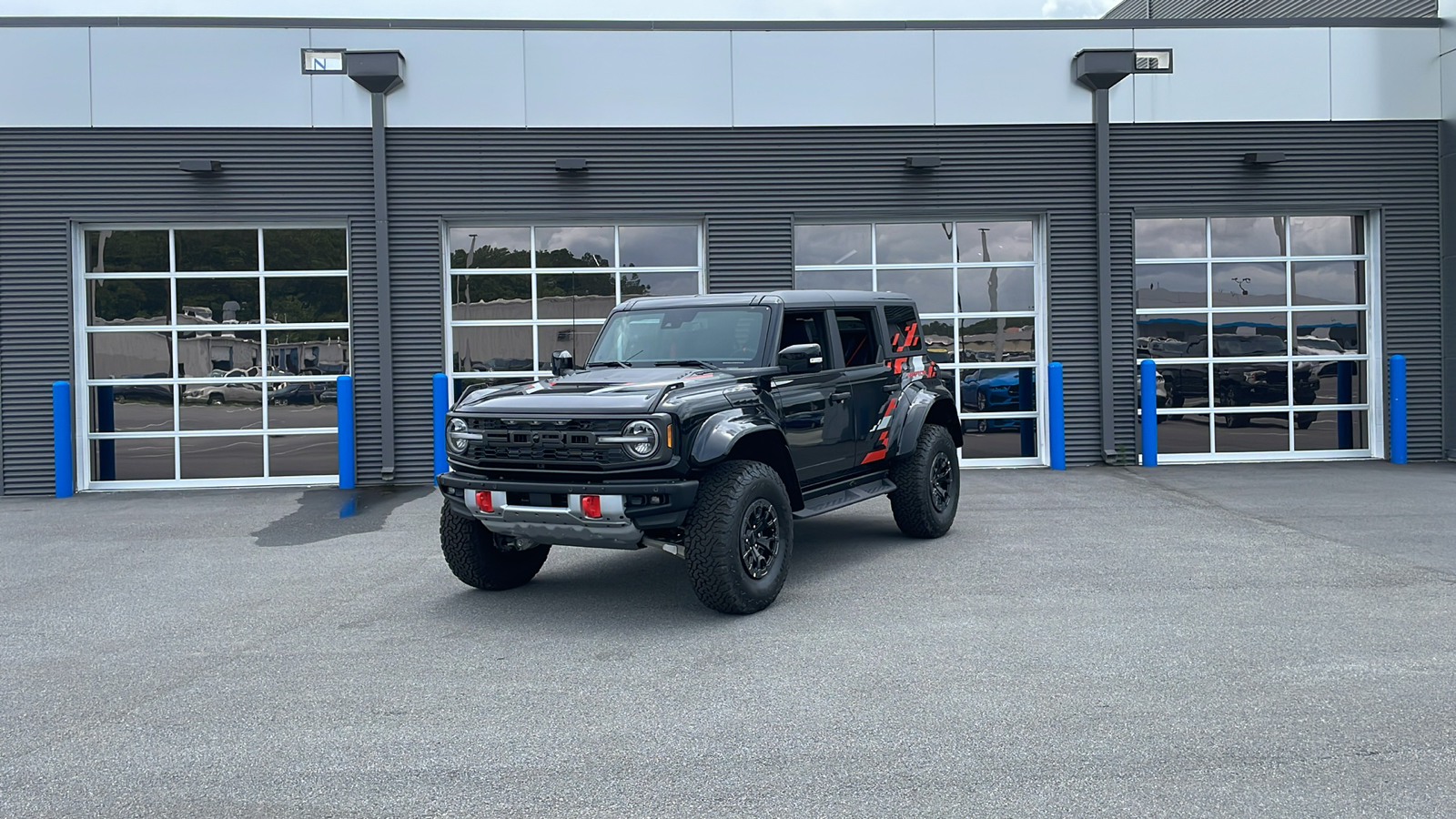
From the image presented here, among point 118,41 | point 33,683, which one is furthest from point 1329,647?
point 118,41

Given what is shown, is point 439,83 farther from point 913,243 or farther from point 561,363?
point 561,363

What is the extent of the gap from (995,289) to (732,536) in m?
8.91

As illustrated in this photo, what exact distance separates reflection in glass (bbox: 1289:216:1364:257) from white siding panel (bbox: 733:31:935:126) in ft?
16.9

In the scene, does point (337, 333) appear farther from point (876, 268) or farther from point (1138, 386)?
point (1138, 386)

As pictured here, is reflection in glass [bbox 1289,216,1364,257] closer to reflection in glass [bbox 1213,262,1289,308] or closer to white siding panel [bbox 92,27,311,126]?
reflection in glass [bbox 1213,262,1289,308]

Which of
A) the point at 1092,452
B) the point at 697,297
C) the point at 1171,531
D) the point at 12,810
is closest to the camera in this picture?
the point at 12,810

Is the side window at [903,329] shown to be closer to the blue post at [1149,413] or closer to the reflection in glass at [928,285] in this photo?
the reflection in glass at [928,285]

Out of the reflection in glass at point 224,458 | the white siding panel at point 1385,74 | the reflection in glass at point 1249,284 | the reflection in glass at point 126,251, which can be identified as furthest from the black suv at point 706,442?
the white siding panel at point 1385,74

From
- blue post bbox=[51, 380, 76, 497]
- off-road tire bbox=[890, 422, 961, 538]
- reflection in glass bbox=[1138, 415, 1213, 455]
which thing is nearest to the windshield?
off-road tire bbox=[890, 422, 961, 538]

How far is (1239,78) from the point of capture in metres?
14.0

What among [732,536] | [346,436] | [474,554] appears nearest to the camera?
[732,536]

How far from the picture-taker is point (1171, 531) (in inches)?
354

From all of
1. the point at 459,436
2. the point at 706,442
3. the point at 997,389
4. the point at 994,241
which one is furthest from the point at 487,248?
the point at 706,442

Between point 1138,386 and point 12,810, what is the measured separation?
12.6m
